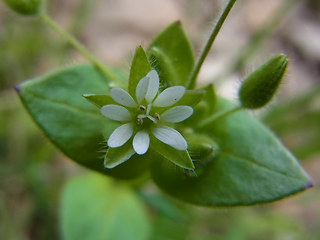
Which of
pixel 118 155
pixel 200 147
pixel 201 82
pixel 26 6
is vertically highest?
pixel 26 6

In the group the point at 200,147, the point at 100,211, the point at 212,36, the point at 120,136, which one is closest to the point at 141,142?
the point at 120,136

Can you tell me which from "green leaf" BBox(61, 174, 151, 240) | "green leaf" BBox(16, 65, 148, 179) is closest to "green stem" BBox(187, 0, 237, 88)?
"green leaf" BBox(16, 65, 148, 179)

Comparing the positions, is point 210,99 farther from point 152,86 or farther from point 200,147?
point 152,86

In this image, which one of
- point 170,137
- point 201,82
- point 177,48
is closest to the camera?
point 170,137

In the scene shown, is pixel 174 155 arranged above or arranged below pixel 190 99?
below

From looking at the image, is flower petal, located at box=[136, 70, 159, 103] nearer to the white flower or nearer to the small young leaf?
the white flower

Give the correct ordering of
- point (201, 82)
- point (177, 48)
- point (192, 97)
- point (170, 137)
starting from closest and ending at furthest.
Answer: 1. point (170, 137)
2. point (192, 97)
3. point (177, 48)
4. point (201, 82)

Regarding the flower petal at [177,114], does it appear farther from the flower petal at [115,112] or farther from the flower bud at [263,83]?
the flower bud at [263,83]
